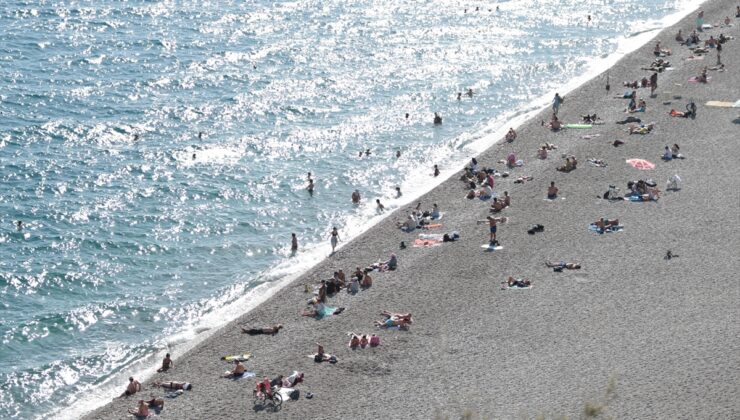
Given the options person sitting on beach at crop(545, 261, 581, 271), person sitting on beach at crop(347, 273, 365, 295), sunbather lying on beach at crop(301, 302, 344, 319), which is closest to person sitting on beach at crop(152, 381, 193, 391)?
sunbather lying on beach at crop(301, 302, 344, 319)

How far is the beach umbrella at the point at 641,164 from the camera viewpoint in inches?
1924

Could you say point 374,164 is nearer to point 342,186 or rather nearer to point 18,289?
point 342,186

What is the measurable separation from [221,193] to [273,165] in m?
4.06

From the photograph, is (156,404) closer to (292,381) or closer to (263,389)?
(263,389)

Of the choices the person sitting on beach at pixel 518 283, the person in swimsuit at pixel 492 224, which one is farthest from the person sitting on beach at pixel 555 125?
the person sitting on beach at pixel 518 283

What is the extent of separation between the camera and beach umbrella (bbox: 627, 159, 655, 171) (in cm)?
4888

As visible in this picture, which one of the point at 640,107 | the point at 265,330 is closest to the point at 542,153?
the point at 640,107

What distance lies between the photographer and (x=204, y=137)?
57062mm

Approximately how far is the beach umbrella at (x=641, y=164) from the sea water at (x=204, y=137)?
8807mm

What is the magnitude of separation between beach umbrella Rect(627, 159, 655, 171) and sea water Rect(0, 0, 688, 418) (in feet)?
28.9

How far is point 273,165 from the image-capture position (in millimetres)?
54188

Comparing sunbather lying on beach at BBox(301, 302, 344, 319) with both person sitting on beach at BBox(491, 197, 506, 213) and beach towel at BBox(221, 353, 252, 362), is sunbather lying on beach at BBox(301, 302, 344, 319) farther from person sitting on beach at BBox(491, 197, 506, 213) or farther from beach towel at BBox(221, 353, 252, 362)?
person sitting on beach at BBox(491, 197, 506, 213)

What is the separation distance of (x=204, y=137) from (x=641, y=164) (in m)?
21.6

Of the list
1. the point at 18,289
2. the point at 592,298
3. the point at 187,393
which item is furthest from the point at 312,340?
the point at 18,289
